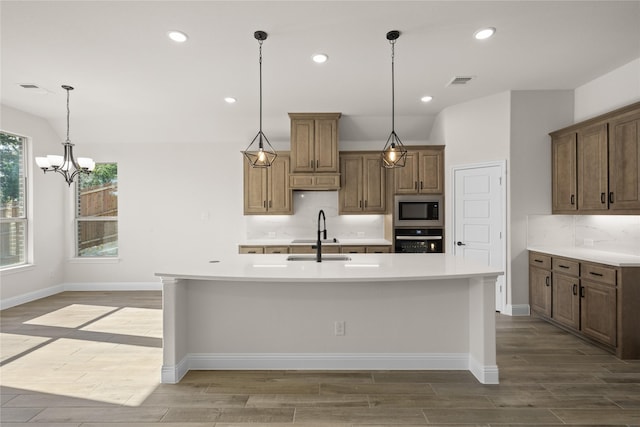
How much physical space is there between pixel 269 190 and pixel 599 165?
4.22 metres

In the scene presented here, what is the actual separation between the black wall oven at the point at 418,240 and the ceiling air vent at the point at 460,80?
83.4 inches

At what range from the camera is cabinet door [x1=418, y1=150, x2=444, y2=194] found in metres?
5.31

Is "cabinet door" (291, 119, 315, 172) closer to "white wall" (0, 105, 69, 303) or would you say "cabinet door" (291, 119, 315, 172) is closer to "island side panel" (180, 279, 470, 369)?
"island side panel" (180, 279, 470, 369)

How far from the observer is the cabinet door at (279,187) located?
5.53 metres

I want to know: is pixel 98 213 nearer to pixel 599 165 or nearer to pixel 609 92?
pixel 599 165

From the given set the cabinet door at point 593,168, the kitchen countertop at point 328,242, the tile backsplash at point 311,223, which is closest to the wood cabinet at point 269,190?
the tile backsplash at point 311,223

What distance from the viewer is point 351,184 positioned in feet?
18.1

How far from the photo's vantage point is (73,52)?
323 centimetres

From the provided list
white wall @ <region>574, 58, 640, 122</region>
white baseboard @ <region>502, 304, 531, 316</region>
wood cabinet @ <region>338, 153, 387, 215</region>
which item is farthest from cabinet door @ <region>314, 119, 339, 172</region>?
white wall @ <region>574, 58, 640, 122</region>

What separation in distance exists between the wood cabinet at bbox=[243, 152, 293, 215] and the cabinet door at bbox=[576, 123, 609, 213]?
3828 millimetres

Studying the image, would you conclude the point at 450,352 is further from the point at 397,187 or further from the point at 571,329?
the point at 397,187

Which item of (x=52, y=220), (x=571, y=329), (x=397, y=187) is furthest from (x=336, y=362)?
(x=52, y=220)

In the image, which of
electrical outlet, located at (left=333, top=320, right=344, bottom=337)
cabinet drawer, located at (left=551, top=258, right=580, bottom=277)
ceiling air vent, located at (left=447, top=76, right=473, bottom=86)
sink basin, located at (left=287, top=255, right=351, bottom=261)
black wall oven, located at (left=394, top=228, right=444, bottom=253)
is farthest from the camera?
black wall oven, located at (left=394, top=228, right=444, bottom=253)

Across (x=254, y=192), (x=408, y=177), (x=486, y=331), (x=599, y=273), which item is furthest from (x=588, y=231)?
(x=254, y=192)
